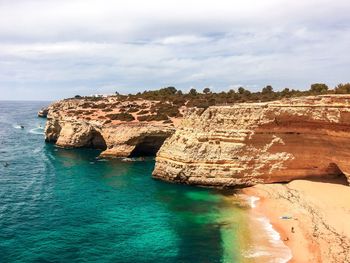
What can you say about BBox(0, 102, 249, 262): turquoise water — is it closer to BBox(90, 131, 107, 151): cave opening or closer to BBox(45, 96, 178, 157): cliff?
BBox(45, 96, 178, 157): cliff

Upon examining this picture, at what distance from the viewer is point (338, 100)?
37031mm

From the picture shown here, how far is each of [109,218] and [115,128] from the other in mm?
29969

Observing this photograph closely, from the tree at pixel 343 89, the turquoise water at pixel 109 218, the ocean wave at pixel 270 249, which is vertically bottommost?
the ocean wave at pixel 270 249

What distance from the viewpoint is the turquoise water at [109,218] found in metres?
26.6

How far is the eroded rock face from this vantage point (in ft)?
128

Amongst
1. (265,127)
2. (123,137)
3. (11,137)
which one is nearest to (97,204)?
(265,127)

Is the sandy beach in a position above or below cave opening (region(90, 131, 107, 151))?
below

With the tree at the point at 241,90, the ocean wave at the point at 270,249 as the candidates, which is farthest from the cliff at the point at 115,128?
the ocean wave at the point at 270,249

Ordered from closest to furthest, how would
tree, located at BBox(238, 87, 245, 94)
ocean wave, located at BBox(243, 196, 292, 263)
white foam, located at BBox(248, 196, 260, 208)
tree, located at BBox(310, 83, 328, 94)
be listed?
1. ocean wave, located at BBox(243, 196, 292, 263)
2. white foam, located at BBox(248, 196, 260, 208)
3. tree, located at BBox(310, 83, 328, 94)
4. tree, located at BBox(238, 87, 245, 94)

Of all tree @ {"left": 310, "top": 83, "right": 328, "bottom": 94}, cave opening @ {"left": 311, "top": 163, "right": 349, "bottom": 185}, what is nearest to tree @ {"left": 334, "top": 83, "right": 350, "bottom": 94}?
tree @ {"left": 310, "top": 83, "right": 328, "bottom": 94}

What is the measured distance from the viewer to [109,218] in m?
33.8

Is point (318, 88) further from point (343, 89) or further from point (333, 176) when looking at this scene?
point (333, 176)

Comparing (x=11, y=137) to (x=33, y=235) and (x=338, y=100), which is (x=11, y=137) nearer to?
(x=33, y=235)

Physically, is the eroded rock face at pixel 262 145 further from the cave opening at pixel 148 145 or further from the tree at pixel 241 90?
the tree at pixel 241 90
